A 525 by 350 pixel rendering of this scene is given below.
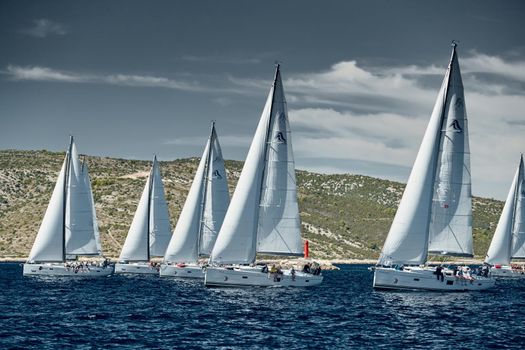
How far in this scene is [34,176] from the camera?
609 ft

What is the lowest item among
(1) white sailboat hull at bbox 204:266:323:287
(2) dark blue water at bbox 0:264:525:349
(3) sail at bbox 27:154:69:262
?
(2) dark blue water at bbox 0:264:525:349

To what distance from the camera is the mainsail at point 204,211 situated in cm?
7838

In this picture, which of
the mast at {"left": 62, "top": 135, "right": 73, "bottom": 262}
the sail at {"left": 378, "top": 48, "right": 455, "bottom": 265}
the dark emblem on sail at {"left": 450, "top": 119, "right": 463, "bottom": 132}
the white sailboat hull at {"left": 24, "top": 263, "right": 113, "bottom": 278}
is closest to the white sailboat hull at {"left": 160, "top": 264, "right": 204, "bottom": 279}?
the white sailboat hull at {"left": 24, "top": 263, "right": 113, "bottom": 278}

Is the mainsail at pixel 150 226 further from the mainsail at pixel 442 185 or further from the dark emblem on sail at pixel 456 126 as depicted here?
the dark emblem on sail at pixel 456 126

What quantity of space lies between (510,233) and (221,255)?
45170mm

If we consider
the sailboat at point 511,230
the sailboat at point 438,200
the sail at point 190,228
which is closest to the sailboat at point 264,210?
the sailboat at point 438,200

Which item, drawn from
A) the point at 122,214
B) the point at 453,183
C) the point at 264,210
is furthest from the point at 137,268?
the point at 122,214

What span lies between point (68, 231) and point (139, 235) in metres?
9.65

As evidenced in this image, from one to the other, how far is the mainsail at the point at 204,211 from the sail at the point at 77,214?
876 centimetres

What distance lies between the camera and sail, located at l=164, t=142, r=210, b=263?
82188mm

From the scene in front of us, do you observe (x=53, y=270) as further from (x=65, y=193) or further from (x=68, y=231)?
(x=65, y=193)

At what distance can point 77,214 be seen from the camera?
84688 mm

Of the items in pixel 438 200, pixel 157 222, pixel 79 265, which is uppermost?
pixel 438 200

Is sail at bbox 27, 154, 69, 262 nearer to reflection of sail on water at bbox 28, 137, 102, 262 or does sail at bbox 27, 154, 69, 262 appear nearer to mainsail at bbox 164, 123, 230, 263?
reflection of sail on water at bbox 28, 137, 102, 262
